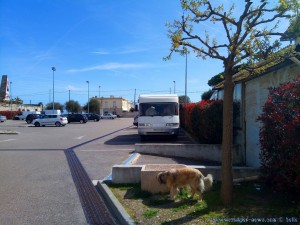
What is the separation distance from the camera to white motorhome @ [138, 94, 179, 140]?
736 inches

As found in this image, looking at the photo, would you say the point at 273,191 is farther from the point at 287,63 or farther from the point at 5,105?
the point at 5,105

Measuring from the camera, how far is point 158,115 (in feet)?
62.5

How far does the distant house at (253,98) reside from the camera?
865cm

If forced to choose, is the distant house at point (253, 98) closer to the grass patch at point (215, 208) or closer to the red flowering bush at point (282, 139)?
the red flowering bush at point (282, 139)

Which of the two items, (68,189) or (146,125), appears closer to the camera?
(68,189)

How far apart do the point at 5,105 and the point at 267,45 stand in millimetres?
99812

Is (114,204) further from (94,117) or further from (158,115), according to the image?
(94,117)

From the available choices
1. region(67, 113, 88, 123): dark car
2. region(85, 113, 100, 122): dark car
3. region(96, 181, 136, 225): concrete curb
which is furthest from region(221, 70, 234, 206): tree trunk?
region(85, 113, 100, 122): dark car

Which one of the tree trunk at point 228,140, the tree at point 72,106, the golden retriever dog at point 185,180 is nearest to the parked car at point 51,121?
the golden retriever dog at point 185,180

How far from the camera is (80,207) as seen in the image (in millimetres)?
6570

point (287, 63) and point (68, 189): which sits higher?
point (287, 63)

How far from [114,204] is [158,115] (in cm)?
1276

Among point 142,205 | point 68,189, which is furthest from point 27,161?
point 142,205

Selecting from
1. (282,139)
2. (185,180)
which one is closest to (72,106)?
(185,180)
